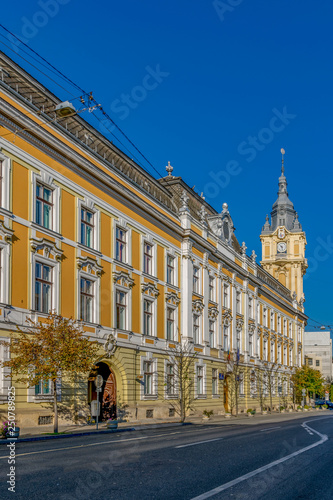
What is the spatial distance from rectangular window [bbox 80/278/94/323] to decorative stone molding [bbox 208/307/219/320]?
17.6m

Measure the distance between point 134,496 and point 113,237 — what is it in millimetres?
26117

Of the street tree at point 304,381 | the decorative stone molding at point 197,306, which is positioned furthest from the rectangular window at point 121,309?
the street tree at point 304,381

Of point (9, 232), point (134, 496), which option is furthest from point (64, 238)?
point (134, 496)

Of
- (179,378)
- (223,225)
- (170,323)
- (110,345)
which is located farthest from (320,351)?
(110,345)

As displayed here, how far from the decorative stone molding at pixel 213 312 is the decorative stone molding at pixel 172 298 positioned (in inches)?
237

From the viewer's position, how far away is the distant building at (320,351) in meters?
150

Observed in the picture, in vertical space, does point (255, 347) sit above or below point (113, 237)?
below

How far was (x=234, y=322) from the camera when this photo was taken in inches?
2117

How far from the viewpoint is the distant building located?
14988cm

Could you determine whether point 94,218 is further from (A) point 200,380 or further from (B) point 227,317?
(B) point 227,317

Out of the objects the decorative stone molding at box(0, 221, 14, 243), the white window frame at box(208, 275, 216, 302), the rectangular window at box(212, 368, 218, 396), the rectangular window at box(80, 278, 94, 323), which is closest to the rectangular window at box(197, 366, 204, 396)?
the rectangular window at box(212, 368, 218, 396)

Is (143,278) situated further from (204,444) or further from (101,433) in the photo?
(204,444)

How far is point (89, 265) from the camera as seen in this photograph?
3142 cm

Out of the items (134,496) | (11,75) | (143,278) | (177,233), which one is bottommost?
(134,496)
